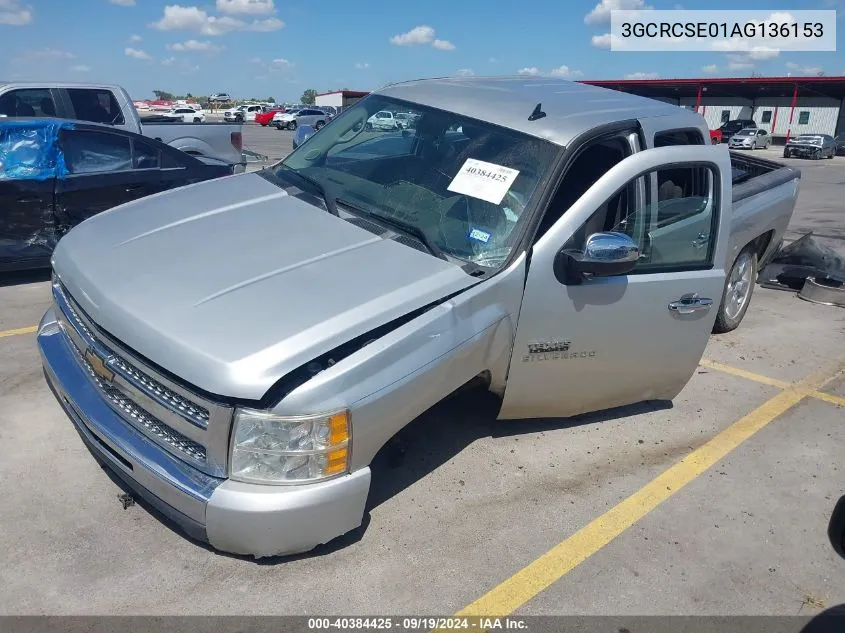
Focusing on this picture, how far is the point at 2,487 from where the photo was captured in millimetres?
3129

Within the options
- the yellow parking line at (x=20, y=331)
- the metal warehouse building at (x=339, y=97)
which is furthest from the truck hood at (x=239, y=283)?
the metal warehouse building at (x=339, y=97)

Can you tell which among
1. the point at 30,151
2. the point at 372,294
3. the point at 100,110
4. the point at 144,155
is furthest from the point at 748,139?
the point at 372,294

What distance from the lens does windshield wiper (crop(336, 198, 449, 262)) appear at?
3.09 m

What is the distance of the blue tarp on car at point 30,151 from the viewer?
610cm

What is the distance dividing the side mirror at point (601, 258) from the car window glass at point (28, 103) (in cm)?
851

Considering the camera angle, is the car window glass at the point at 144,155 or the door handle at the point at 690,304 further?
the car window glass at the point at 144,155

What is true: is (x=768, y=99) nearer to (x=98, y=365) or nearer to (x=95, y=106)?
(x=95, y=106)

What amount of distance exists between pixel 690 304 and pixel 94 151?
5767 mm

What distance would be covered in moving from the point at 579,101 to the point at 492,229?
4.02 ft

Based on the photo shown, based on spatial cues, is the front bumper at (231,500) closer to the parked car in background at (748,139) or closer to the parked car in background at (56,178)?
the parked car in background at (56,178)

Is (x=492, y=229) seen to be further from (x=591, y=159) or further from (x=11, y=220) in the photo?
(x=11, y=220)

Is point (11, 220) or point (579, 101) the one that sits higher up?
point (579, 101)

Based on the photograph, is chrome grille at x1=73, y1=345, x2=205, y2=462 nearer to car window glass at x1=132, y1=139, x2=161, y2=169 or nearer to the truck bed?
the truck bed

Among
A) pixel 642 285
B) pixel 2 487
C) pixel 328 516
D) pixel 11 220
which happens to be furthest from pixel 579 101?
pixel 11 220
